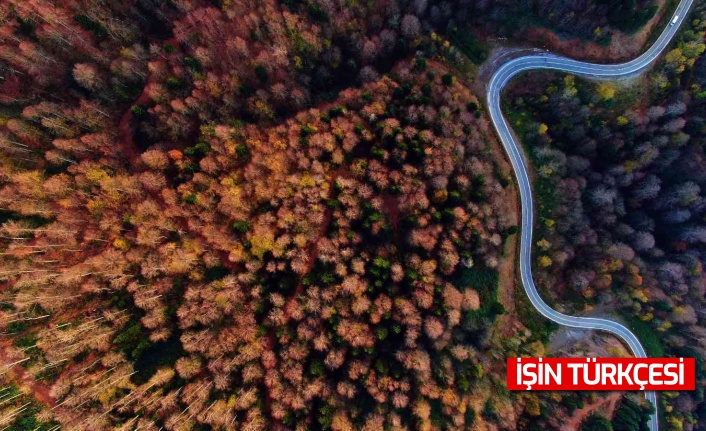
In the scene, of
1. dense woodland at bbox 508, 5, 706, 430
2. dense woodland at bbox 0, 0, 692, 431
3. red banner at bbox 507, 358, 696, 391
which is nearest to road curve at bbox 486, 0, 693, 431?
dense woodland at bbox 508, 5, 706, 430

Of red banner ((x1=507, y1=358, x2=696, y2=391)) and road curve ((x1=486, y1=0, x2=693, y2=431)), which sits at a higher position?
road curve ((x1=486, y1=0, x2=693, y2=431))

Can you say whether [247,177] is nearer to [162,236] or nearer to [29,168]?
[162,236]

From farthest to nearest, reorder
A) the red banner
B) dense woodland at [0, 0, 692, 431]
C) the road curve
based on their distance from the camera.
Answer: the road curve → the red banner → dense woodland at [0, 0, 692, 431]

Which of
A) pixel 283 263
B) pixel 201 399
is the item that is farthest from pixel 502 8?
pixel 201 399

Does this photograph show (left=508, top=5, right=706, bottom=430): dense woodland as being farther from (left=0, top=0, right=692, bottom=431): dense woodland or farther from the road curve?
(left=0, top=0, right=692, bottom=431): dense woodland

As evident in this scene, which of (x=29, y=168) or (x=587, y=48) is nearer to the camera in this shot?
(x=29, y=168)

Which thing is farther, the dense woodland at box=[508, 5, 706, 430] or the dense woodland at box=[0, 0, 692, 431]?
the dense woodland at box=[508, 5, 706, 430]

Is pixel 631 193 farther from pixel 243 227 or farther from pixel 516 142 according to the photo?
pixel 243 227
